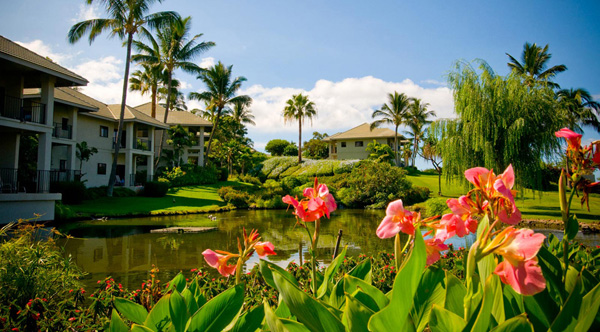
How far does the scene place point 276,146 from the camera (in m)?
56.8

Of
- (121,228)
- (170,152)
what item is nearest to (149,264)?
(121,228)

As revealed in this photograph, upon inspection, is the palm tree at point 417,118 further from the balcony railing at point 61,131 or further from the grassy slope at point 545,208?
the balcony railing at point 61,131

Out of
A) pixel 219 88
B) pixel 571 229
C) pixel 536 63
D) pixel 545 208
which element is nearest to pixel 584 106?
pixel 536 63

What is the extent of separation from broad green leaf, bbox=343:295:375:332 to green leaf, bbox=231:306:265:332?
0.32m

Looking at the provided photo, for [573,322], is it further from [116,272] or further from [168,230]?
[168,230]

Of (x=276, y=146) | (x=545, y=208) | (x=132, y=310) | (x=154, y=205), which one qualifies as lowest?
(x=154, y=205)

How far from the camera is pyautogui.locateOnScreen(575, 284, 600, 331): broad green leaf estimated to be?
78cm

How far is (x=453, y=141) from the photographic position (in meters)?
17.1

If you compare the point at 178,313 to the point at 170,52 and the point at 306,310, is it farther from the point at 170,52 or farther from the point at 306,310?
the point at 170,52

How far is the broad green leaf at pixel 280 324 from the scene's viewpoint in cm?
94

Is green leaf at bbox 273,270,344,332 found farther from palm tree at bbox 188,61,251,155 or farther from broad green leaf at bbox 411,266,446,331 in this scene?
palm tree at bbox 188,61,251,155

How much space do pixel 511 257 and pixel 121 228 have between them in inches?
584

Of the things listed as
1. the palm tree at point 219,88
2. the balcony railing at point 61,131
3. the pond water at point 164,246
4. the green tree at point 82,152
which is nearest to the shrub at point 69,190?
the green tree at point 82,152

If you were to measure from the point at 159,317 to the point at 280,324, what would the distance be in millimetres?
488
